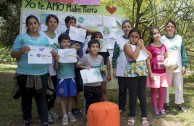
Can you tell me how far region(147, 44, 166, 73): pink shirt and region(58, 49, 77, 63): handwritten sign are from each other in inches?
62.7

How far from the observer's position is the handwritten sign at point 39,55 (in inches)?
175

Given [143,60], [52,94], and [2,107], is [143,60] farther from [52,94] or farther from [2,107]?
[2,107]

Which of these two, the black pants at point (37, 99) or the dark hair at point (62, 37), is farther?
the dark hair at point (62, 37)

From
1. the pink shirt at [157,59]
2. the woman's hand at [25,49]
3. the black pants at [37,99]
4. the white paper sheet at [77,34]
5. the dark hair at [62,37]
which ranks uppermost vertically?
the white paper sheet at [77,34]

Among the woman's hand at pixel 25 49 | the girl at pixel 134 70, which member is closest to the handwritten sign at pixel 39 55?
the woman's hand at pixel 25 49

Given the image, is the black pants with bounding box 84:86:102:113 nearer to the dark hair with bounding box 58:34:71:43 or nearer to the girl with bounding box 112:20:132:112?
the girl with bounding box 112:20:132:112

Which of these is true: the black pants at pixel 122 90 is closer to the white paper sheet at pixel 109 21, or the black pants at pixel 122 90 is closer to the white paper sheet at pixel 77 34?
the white paper sheet at pixel 77 34

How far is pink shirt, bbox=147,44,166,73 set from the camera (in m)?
5.66

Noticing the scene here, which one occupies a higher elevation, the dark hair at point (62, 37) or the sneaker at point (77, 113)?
the dark hair at point (62, 37)

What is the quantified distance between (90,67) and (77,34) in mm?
816

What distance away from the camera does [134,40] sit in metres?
5.05

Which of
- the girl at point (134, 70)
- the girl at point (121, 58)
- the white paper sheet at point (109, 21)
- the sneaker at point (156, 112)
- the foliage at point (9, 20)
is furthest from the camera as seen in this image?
A: the foliage at point (9, 20)

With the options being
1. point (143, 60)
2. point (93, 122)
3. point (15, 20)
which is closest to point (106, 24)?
point (143, 60)

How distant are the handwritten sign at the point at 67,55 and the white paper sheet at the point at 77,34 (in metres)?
0.48
